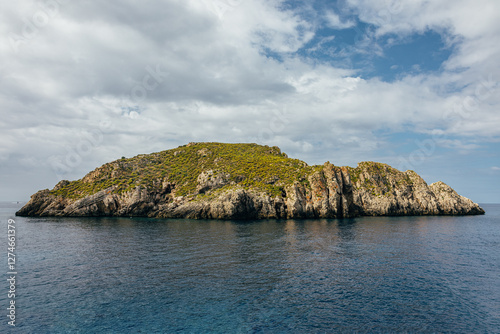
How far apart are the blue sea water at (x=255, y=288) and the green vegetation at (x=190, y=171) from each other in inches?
2999

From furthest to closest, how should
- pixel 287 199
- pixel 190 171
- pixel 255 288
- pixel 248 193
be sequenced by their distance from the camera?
1. pixel 190 171
2. pixel 248 193
3. pixel 287 199
4. pixel 255 288

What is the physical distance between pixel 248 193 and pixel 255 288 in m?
89.6

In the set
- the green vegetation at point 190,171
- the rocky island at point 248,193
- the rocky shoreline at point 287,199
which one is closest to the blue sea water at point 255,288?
the rocky shoreline at point 287,199

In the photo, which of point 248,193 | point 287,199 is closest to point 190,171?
point 248,193

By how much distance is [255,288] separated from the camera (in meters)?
33.3

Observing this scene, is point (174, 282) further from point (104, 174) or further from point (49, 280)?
point (104, 174)

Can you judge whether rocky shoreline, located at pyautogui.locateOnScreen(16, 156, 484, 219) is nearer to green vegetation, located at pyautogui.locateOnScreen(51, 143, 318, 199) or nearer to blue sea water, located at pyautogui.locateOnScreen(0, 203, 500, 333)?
green vegetation, located at pyautogui.locateOnScreen(51, 143, 318, 199)

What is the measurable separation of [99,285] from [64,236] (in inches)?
1866

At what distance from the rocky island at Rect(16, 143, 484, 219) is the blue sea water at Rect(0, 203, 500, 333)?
60.9m

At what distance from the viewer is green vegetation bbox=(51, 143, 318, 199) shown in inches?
5389

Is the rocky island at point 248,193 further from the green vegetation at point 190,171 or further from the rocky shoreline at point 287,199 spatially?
the green vegetation at point 190,171

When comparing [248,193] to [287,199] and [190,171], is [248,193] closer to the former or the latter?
[287,199]

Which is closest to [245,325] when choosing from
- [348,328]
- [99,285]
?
[348,328]

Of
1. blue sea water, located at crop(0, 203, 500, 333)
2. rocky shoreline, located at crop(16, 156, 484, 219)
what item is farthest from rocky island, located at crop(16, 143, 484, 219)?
blue sea water, located at crop(0, 203, 500, 333)
